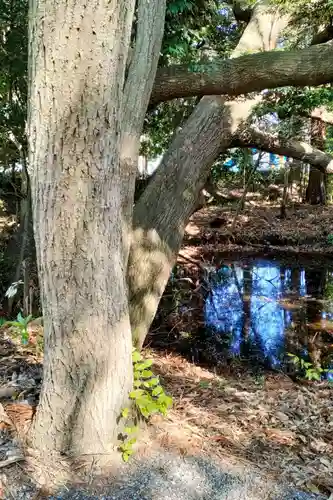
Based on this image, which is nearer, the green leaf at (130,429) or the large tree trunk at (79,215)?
the large tree trunk at (79,215)

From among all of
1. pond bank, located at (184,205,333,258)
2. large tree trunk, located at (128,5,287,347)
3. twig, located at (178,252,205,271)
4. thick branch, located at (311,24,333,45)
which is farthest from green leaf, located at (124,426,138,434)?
pond bank, located at (184,205,333,258)

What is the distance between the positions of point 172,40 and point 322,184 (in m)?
13.2

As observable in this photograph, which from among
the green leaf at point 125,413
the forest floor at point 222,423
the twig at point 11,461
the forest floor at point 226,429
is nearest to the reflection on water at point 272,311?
the forest floor at point 222,423

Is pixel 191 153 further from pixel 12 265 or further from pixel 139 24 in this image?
pixel 12 265

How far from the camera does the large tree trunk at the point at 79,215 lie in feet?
7.22

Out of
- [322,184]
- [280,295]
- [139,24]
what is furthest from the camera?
[322,184]

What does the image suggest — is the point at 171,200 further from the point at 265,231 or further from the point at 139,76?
the point at 265,231

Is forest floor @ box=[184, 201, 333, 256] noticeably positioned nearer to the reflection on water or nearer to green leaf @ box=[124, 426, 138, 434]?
the reflection on water

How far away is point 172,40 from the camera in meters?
5.00

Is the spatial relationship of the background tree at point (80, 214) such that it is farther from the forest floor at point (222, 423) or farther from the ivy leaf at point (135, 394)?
the forest floor at point (222, 423)

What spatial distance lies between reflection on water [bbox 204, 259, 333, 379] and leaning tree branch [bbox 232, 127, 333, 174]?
108 inches

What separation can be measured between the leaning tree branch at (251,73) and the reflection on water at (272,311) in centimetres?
385

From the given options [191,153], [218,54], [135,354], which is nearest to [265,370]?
[191,153]

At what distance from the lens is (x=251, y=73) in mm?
4180
